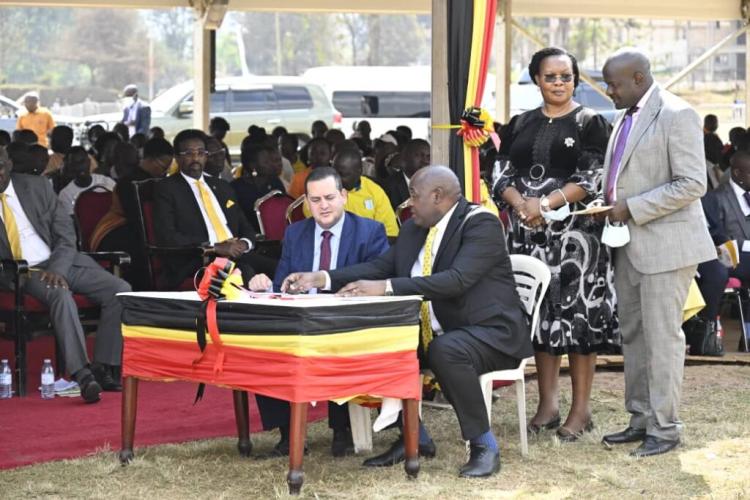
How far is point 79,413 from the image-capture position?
7121 mm

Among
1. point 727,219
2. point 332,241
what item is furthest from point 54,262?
point 727,219

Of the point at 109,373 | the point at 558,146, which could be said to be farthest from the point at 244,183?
the point at 558,146

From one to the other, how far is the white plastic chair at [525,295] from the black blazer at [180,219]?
2616 mm

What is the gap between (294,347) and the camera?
5117 millimetres

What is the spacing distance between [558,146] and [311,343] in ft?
5.92

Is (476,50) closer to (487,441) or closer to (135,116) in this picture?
(487,441)

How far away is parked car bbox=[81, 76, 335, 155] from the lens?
94.1ft

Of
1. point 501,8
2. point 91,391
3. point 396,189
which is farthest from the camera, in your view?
point 501,8

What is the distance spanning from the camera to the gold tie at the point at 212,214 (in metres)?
8.52

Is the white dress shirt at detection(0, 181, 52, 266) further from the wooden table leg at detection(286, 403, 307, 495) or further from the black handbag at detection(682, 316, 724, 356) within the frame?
the black handbag at detection(682, 316, 724, 356)

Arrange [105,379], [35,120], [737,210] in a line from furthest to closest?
[35,120] → [737,210] → [105,379]

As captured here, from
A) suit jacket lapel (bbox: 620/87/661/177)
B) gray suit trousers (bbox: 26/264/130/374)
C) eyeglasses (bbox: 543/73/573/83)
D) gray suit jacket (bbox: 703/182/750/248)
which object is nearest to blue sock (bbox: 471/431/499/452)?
suit jacket lapel (bbox: 620/87/661/177)

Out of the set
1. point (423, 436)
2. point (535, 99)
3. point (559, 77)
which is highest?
point (535, 99)

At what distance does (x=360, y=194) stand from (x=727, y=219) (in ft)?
8.33
